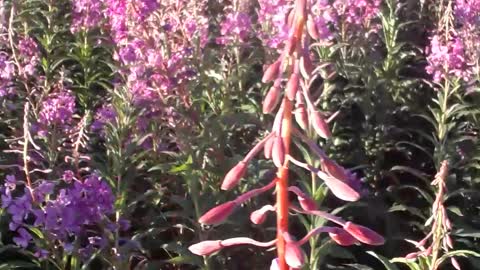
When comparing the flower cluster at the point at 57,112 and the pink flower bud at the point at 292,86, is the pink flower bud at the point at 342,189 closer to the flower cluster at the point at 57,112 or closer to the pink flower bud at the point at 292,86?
the pink flower bud at the point at 292,86

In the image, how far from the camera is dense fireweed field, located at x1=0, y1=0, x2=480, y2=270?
3936mm

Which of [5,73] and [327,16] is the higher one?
[327,16]

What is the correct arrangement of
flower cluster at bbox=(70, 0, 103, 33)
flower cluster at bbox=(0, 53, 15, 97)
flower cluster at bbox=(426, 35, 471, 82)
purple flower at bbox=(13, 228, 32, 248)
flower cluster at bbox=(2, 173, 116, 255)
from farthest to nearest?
1. flower cluster at bbox=(70, 0, 103, 33)
2. flower cluster at bbox=(426, 35, 471, 82)
3. flower cluster at bbox=(0, 53, 15, 97)
4. purple flower at bbox=(13, 228, 32, 248)
5. flower cluster at bbox=(2, 173, 116, 255)

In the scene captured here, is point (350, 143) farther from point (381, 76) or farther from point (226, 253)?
point (226, 253)

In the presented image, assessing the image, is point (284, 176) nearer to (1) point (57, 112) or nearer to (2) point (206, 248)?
(2) point (206, 248)

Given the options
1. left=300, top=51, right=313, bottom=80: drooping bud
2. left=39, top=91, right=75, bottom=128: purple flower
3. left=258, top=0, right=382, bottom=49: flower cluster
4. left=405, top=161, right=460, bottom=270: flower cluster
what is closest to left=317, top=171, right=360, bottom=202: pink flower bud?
left=300, top=51, right=313, bottom=80: drooping bud

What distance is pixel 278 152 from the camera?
161cm

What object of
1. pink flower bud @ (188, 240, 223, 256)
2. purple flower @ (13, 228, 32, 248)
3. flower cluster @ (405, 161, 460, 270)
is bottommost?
purple flower @ (13, 228, 32, 248)

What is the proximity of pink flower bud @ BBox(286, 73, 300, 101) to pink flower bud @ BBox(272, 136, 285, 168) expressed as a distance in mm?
86

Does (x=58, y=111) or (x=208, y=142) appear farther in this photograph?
(x=208, y=142)

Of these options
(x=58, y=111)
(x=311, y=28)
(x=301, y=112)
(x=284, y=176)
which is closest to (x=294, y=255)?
(x=284, y=176)

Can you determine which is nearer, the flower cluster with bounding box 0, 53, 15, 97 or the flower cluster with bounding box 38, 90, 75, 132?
the flower cluster with bounding box 38, 90, 75, 132

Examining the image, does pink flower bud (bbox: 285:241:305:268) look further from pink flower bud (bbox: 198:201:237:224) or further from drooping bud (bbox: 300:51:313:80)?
drooping bud (bbox: 300:51:313:80)

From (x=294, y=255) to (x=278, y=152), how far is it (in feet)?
0.66
